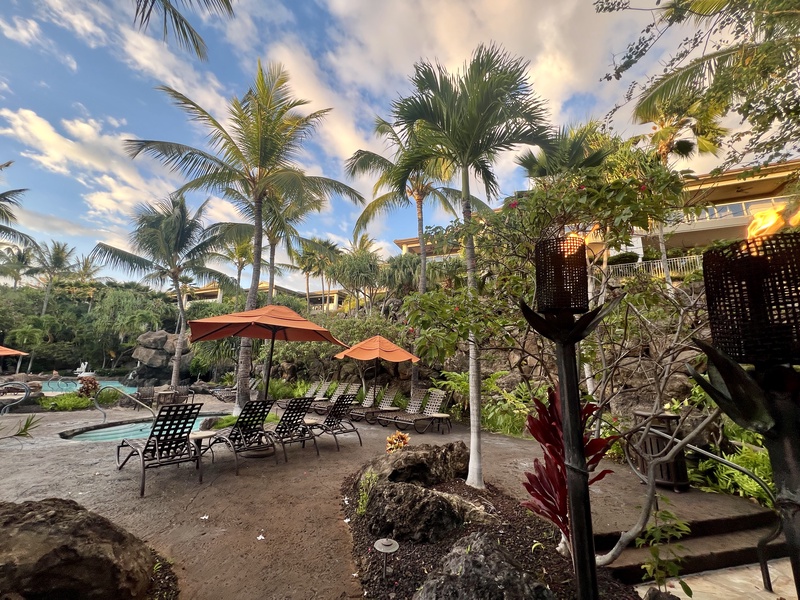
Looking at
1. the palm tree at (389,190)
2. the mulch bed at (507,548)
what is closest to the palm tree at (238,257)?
the palm tree at (389,190)

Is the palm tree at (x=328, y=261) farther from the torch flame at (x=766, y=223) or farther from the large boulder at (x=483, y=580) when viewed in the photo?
the torch flame at (x=766, y=223)

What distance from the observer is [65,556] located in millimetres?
2086

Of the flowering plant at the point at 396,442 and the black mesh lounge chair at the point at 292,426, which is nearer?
the flowering plant at the point at 396,442

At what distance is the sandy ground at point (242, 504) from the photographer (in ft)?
8.80

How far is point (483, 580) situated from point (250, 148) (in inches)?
472

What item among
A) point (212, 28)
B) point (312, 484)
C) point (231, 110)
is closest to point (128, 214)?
point (231, 110)

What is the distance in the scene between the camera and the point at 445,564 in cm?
222

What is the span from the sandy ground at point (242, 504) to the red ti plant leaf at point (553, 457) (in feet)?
3.99

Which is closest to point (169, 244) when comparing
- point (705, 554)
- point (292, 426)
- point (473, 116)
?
point (292, 426)

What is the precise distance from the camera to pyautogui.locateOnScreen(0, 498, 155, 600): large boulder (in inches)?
76.8

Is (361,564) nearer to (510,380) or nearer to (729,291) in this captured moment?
(729,291)

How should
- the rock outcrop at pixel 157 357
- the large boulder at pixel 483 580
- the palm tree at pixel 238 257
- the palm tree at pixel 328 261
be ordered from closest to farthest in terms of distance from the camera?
the large boulder at pixel 483 580 < the palm tree at pixel 238 257 < the rock outcrop at pixel 157 357 < the palm tree at pixel 328 261

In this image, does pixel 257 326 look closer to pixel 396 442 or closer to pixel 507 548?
pixel 396 442

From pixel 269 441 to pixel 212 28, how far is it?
24.6 feet
